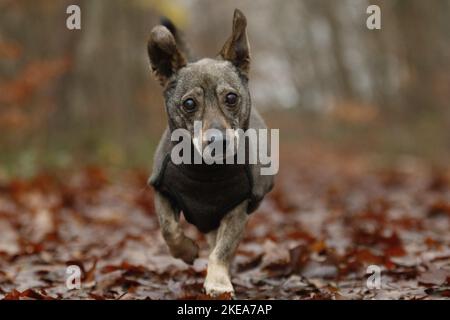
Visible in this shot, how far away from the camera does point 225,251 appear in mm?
4992

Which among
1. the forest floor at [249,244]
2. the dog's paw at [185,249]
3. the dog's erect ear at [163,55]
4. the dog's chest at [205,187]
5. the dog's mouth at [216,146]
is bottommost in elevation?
the forest floor at [249,244]

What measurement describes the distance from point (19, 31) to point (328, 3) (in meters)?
21.5

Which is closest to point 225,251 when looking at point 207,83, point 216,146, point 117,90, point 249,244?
point 216,146

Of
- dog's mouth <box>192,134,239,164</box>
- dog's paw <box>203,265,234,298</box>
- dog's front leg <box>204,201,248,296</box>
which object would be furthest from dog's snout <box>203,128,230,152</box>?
dog's paw <box>203,265,234,298</box>

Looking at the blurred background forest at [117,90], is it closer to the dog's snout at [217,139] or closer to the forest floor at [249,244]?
the forest floor at [249,244]

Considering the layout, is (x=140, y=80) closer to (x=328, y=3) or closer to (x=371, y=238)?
(x=328, y=3)

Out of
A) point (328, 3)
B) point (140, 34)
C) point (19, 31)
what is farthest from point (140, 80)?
point (328, 3)

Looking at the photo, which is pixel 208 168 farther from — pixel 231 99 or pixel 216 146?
pixel 231 99

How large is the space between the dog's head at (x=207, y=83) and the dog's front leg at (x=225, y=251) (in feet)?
2.25

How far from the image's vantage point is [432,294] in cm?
459

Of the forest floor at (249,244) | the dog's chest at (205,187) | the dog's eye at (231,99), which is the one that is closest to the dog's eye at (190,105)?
the dog's eye at (231,99)

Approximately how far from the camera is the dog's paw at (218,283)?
4699mm

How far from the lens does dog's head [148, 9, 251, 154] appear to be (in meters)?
4.69

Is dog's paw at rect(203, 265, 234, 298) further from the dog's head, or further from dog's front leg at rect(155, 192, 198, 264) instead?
the dog's head
